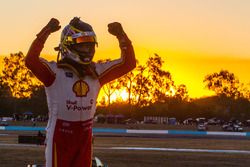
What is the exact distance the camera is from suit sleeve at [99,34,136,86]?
439 cm

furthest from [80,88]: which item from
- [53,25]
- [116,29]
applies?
[116,29]

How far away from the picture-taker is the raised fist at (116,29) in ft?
14.8

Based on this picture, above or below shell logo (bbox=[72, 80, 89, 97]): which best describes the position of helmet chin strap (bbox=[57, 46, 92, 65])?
above

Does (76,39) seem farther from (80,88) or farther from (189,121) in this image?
(189,121)

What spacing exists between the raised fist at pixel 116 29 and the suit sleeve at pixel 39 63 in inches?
23.1

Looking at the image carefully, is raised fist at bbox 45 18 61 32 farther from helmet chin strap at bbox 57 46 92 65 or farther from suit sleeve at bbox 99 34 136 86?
suit sleeve at bbox 99 34 136 86

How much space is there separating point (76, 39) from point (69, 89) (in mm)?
349

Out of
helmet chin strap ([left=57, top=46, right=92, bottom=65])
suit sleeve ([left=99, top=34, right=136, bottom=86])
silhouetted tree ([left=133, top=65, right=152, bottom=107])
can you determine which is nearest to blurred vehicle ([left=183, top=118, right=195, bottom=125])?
silhouetted tree ([left=133, top=65, right=152, bottom=107])

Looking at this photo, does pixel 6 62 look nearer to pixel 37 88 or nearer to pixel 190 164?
pixel 37 88

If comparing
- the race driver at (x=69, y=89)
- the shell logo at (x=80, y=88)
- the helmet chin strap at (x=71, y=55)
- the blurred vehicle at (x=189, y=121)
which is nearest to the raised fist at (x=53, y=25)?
the race driver at (x=69, y=89)

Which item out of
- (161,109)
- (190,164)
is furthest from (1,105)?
(190,164)

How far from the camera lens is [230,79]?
101 meters

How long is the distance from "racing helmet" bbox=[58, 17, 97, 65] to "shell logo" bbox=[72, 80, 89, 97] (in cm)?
15

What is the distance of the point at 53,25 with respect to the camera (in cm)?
416
